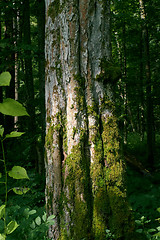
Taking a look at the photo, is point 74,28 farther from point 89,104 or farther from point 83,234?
point 83,234

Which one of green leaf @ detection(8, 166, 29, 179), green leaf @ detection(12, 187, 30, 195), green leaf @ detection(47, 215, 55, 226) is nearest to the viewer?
green leaf @ detection(8, 166, 29, 179)

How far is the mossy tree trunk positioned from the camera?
6.99 ft

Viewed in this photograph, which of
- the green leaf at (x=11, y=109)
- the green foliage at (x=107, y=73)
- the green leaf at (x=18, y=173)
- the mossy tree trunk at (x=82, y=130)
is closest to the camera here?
the green leaf at (x=11, y=109)

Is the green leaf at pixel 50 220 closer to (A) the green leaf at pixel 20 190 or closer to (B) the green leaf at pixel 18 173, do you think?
(A) the green leaf at pixel 20 190

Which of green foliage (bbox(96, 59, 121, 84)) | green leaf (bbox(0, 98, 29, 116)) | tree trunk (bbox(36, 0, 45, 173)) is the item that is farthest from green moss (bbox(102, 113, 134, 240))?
tree trunk (bbox(36, 0, 45, 173))

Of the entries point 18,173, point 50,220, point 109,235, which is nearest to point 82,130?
point 50,220

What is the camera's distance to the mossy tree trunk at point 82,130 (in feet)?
6.99

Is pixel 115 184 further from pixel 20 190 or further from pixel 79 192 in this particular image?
pixel 20 190

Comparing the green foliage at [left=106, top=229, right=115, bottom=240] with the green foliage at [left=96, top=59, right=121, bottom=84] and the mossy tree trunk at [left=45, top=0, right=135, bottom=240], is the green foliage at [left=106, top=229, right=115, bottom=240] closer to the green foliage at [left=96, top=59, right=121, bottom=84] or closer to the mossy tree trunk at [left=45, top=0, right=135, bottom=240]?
the mossy tree trunk at [left=45, top=0, right=135, bottom=240]

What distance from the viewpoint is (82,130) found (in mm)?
2197

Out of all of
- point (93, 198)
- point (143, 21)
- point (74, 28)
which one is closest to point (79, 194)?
point (93, 198)

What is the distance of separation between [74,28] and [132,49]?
39.9ft

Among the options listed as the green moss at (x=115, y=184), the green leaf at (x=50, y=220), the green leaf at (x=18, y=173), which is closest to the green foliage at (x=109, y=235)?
the green moss at (x=115, y=184)

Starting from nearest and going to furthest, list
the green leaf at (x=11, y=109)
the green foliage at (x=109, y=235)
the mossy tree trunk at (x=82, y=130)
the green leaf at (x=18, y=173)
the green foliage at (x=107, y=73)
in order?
the green leaf at (x=11, y=109) → the green leaf at (x=18, y=173) → the green foliage at (x=109, y=235) → the mossy tree trunk at (x=82, y=130) → the green foliage at (x=107, y=73)
